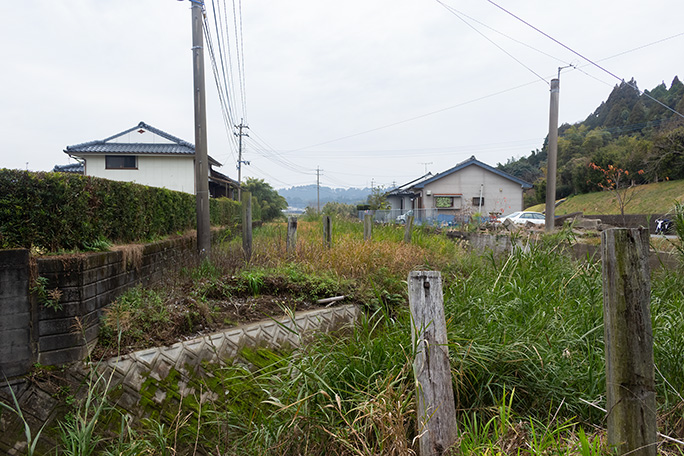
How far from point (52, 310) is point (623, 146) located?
38989 mm

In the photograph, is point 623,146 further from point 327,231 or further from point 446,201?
point 327,231

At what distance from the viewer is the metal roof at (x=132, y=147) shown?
18.2 m

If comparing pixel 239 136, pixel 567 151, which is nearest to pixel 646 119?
pixel 567 151

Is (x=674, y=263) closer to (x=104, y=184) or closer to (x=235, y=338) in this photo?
(x=235, y=338)

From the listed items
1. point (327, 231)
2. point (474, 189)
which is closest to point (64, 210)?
point (327, 231)

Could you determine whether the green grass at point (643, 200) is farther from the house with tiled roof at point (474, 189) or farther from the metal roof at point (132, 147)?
the metal roof at point (132, 147)

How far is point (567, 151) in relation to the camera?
3988 centimetres

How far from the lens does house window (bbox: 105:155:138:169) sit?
18.5 meters

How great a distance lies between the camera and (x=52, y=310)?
9.78ft

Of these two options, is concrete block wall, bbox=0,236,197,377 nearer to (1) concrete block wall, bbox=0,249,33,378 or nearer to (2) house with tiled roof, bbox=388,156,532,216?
(1) concrete block wall, bbox=0,249,33,378

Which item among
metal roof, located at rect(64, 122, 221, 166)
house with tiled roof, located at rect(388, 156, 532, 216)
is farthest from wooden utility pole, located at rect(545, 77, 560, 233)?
house with tiled roof, located at rect(388, 156, 532, 216)

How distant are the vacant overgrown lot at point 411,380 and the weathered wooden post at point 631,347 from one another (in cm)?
15

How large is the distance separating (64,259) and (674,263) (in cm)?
625

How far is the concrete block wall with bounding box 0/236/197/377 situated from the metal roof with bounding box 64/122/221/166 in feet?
52.0
